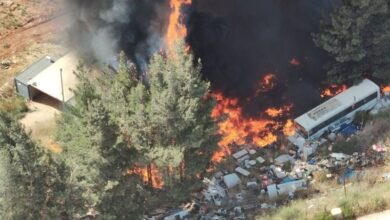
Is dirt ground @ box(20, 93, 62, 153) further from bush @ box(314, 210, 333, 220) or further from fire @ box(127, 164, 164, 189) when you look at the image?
bush @ box(314, 210, 333, 220)

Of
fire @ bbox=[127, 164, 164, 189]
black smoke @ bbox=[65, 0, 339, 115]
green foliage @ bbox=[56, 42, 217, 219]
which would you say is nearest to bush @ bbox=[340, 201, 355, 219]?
green foliage @ bbox=[56, 42, 217, 219]

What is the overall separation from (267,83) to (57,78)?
40.8 feet

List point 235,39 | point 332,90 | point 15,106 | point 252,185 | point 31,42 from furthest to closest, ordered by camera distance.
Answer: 1. point 31,42
2. point 15,106
3. point 332,90
4. point 235,39
5. point 252,185

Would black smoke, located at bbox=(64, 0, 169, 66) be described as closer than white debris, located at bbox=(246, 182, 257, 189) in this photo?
No

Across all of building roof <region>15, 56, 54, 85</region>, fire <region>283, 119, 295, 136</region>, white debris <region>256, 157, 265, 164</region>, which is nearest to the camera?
white debris <region>256, 157, 265, 164</region>

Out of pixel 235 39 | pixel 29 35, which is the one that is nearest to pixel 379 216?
pixel 235 39

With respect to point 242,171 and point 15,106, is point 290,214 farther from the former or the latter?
point 15,106

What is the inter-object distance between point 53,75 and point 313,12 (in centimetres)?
1575

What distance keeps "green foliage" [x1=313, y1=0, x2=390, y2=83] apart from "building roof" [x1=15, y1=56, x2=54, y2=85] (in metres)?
16.4

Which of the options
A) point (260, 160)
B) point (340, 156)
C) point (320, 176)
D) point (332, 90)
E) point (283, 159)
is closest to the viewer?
point (320, 176)

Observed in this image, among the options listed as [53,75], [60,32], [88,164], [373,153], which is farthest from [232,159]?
[60,32]

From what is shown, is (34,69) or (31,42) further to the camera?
(31,42)

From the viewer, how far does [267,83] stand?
34.3 metres

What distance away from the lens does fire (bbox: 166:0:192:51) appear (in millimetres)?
32594
